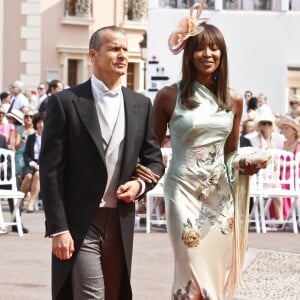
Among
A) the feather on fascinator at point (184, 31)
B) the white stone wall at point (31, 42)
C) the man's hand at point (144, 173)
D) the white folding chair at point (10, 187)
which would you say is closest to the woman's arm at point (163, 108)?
the feather on fascinator at point (184, 31)

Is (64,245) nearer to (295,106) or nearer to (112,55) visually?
(112,55)

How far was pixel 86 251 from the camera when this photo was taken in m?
5.84

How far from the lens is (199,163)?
680 cm

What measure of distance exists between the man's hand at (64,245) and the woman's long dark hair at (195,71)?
1339 millimetres

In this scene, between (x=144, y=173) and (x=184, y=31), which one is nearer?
(x=144, y=173)

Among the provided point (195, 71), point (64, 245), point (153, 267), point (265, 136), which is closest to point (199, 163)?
point (195, 71)

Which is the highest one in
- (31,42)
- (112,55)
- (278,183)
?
(112,55)

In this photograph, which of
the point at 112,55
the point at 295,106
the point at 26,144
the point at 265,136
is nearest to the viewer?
the point at 112,55

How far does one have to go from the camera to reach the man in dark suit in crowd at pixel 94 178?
5.82 meters

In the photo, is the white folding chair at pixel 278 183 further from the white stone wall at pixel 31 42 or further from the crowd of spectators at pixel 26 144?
the white stone wall at pixel 31 42

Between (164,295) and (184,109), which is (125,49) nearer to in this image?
Answer: (184,109)

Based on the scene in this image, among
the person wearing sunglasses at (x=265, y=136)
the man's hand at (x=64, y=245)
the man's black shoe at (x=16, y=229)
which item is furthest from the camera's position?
the person wearing sunglasses at (x=265, y=136)

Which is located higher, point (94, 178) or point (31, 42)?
point (94, 178)

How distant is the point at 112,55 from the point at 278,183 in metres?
10.0
